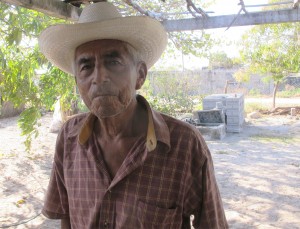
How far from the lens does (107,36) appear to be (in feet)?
5.08

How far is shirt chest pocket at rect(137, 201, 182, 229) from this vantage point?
1.46 metres

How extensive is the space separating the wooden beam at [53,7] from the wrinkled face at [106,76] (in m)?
1.05

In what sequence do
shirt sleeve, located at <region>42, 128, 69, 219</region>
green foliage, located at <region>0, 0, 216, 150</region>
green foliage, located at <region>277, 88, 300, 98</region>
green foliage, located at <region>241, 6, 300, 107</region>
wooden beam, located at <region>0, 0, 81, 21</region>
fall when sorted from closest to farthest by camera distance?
shirt sleeve, located at <region>42, 128, 69, 219</region>
wooden beam, located at <region>0, 0, 81, 21</region>
green foliage, located at <region>0, 0, 216, 150</region>
green foliage, located at <region>241, 6, 300, 107</region>
green foliage, located at <region>277, 88, 300, 98</region>

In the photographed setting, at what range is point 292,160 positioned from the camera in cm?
741

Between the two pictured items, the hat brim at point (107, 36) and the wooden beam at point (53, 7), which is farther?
the wooden beam at point (53, 7)

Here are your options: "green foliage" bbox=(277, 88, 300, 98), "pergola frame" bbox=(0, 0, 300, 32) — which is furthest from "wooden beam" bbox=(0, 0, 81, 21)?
"green foliage" bbox=(277, 88, 300, 98)

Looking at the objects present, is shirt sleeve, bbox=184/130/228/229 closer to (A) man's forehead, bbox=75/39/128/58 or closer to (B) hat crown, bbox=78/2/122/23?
(A) man's forehead, bbox=75/39/128/58

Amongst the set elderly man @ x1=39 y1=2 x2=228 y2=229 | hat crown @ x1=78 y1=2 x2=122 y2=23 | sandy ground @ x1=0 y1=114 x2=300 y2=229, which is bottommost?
sandy ground @ x1=0 y1=114 x2=300 y2=229

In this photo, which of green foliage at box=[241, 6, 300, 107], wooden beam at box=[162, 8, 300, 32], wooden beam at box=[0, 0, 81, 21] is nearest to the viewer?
wooden beam at box=[0, 0, 81, 21]

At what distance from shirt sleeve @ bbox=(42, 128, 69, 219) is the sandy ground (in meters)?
2.59

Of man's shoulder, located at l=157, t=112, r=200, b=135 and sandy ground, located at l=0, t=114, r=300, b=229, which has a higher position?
man's shoulder, located at l=157, t=112, r=200, b=135

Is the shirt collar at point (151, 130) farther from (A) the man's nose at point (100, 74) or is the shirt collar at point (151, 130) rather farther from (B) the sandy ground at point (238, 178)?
(B) the sandy ground at point (238, 178)

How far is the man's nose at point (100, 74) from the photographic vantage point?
4.82ft

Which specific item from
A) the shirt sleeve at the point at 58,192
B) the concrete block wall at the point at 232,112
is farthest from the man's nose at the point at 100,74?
the concrete block wall at the point at 232,112
